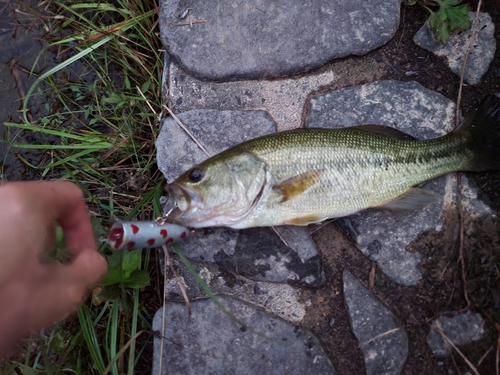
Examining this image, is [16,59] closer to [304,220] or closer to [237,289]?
[237,289]

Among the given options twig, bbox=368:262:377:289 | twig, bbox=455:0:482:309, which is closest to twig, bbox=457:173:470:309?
twig, bbox=455:0:482:309

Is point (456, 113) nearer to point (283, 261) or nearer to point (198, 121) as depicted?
point (283, 261)

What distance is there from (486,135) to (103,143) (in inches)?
128

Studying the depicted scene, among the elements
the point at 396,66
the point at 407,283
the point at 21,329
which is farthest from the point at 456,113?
the point at 21,329

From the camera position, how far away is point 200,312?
12.4 ft

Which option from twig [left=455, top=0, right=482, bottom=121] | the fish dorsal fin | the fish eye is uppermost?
twig [left=455, top=0, right=482, bottom=121]

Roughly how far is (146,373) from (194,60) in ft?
8.89

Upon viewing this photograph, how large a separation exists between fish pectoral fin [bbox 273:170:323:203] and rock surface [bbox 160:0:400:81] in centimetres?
104

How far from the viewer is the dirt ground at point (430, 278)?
139 inches

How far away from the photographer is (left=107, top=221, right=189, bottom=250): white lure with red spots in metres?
3.31

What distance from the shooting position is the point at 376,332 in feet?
11.8

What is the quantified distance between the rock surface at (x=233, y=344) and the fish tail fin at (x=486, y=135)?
6.25 feet

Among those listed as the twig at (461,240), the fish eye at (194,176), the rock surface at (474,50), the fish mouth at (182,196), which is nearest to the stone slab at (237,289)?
the fish mouth at (182,196)

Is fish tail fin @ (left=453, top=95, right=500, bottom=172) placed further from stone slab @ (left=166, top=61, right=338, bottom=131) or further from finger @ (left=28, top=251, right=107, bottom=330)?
finger @ (left=28, top=251, right=107, bottom=330)
